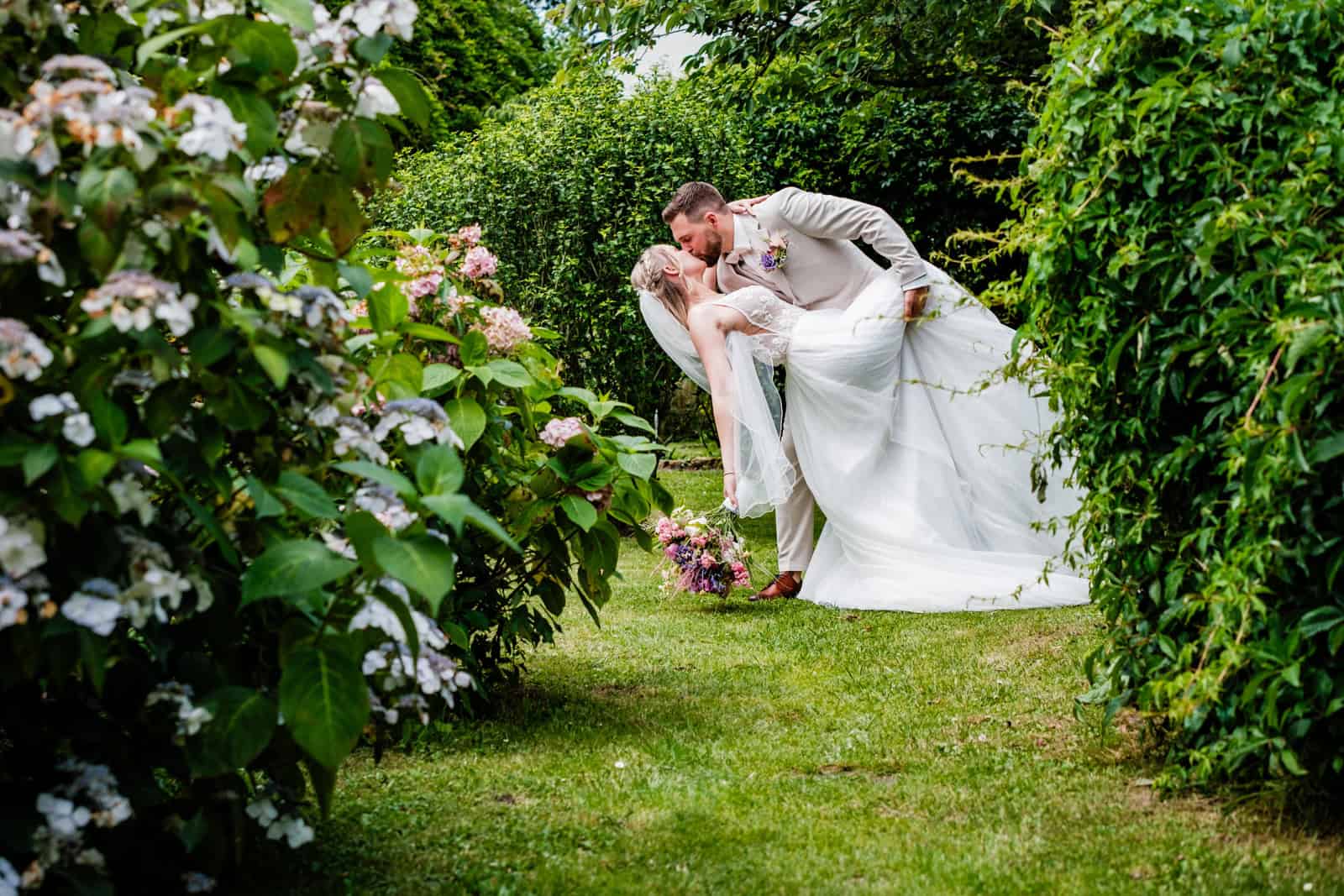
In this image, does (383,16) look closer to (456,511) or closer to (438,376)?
(456,511)

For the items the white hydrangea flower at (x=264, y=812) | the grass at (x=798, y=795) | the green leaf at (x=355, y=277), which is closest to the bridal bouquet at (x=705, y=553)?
the grass at (x=798, y=795)

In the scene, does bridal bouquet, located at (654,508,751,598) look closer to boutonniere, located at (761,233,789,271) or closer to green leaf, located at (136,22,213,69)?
boutonniere, located at (761,233,789,271)

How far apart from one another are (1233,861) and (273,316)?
7.14 ft

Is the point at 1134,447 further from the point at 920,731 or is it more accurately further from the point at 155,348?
the point at 155,348

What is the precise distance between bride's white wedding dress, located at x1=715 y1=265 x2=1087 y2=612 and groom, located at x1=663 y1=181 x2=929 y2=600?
127mm

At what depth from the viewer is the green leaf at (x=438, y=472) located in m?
2.16

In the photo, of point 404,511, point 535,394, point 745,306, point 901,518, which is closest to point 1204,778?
point 404,511

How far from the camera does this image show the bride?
6230mm

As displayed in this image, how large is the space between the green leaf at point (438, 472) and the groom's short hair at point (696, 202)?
4588 millimetres

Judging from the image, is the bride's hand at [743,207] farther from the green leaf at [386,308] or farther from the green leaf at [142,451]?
the green leaf at [142,451]

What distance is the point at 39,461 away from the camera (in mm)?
1767

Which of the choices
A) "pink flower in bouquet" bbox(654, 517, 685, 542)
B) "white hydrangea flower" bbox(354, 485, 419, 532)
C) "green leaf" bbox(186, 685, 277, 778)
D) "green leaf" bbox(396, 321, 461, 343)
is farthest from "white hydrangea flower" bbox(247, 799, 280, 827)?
"pink flower in bouquet" bbox(654, 517, 685, 542)

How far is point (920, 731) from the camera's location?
3.78 meters

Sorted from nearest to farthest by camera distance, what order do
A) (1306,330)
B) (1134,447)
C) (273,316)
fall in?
(273,316)
(1306,330)
(1134,447)
